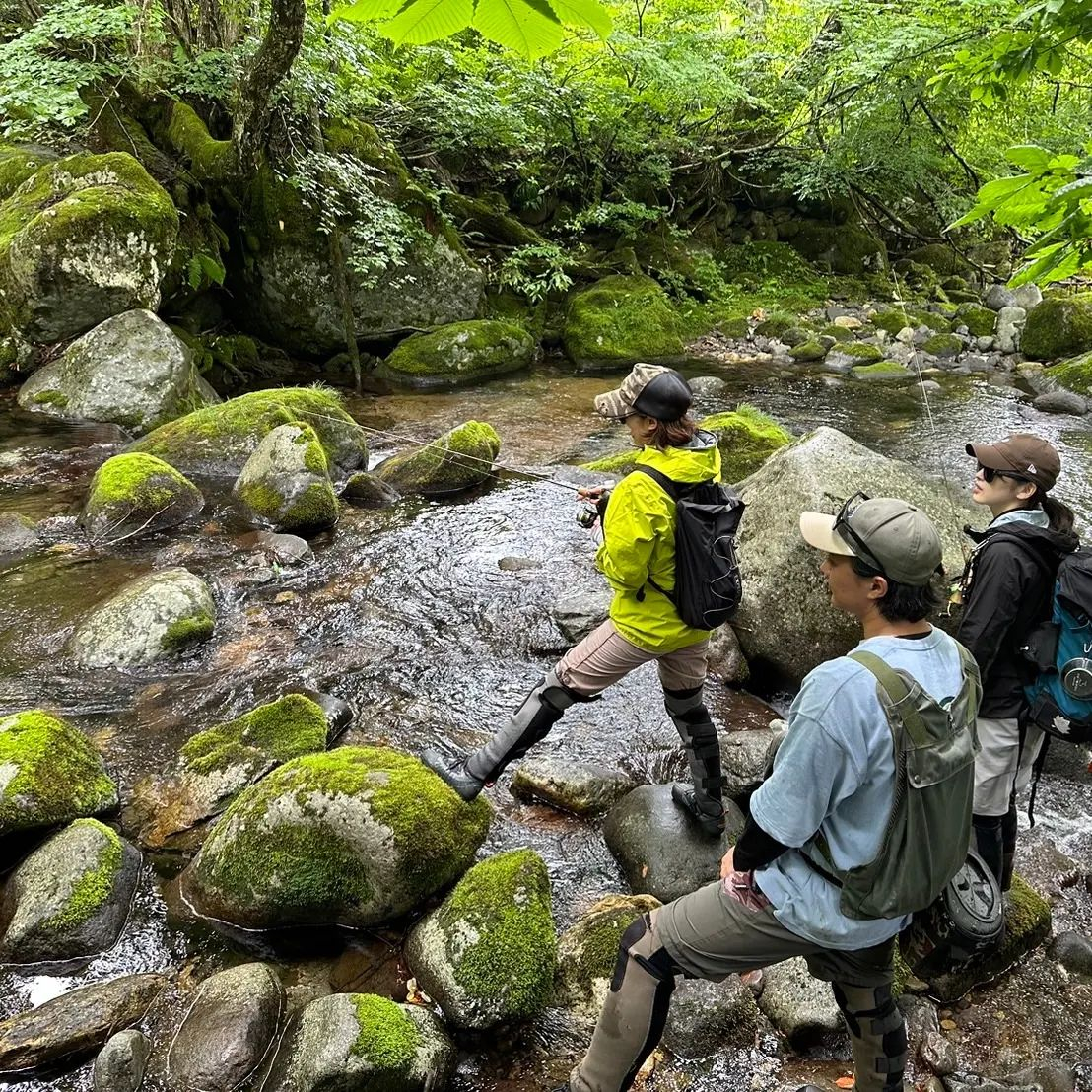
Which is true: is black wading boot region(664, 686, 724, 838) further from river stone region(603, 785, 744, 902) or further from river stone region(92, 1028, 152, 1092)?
river stone region(92, 1028, 152, 1092)

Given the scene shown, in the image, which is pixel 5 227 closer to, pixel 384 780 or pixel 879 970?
pixel 384 780

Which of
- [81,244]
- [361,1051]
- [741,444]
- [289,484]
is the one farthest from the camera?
[81,244]

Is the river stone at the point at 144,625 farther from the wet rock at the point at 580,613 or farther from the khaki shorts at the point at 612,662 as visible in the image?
the khaki shorts at the point at 612,662

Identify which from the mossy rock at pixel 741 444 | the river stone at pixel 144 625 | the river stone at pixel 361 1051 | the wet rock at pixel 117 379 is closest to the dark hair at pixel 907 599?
the river stone at pixel 361 1051

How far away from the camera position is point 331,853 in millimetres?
3619

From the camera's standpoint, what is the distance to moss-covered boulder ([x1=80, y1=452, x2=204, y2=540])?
7824 mm

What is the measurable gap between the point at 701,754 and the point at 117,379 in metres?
10.1

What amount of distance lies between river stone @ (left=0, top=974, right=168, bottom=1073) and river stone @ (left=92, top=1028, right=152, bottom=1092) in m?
0.13

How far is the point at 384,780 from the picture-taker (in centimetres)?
378

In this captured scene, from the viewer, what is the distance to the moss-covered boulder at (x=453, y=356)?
1499cm

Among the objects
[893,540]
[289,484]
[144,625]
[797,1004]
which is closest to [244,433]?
[289,484]

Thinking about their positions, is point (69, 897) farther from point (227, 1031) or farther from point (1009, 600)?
point (1009, 600)

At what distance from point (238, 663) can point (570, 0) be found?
546 cm

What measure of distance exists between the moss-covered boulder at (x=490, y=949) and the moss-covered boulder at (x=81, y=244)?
10.6m
